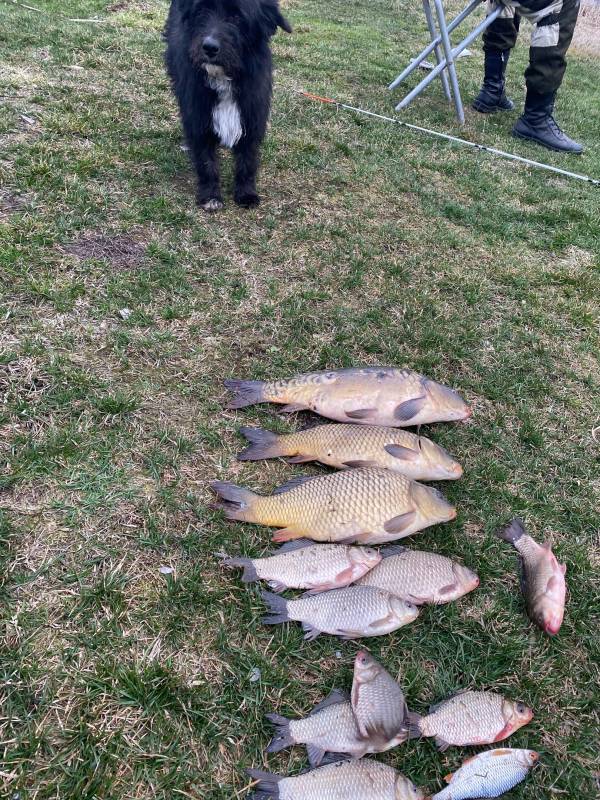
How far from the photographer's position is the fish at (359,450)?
7.51 ft

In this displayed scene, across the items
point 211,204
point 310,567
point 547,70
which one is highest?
point 547,70

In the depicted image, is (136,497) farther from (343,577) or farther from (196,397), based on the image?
(343,577)

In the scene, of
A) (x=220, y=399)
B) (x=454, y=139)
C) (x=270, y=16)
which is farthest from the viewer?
(x=454, y=139)

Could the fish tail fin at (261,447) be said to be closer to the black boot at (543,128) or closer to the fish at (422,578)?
the fish at (422,578)

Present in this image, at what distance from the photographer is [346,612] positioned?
1.82 metres

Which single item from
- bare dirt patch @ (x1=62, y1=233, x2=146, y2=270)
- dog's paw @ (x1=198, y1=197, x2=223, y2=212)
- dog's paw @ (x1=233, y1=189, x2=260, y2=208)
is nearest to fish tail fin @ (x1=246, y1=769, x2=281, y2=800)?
bare dirt patch @ (x1=62, y1=233, x2=146, y2=270)

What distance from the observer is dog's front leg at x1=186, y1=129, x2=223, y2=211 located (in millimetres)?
3656

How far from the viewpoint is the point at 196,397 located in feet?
8.57

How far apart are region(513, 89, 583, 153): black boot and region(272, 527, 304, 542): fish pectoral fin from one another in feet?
20.4

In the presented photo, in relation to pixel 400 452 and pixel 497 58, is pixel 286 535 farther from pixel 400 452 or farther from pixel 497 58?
pixel 497 58

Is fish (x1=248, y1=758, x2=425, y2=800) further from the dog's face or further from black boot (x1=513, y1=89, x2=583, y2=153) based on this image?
black boot (x1=513, y1=89, x2=583, y2=153)

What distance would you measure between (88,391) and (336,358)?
4.09 ft

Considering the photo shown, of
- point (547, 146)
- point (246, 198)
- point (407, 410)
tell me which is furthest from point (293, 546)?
point (547, 146)

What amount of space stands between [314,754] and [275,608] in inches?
17.2
